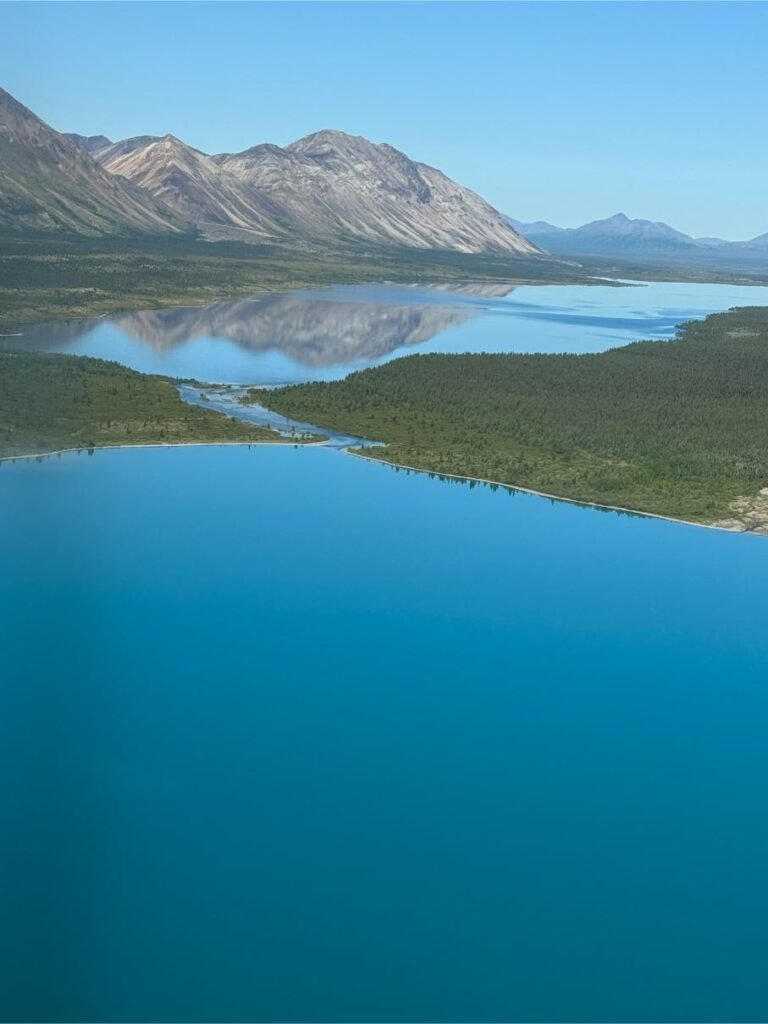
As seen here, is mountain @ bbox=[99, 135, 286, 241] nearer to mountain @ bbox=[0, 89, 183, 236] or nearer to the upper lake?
mountain @ bbox=[0, 89, 183, 236]

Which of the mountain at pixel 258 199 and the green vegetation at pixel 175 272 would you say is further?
the mountain at pixel 258 199

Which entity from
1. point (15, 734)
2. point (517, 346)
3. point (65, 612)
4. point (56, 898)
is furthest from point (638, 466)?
point (517, 346)

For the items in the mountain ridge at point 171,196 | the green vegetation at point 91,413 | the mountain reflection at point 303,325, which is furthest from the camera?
the mountain ridge at point 171,196

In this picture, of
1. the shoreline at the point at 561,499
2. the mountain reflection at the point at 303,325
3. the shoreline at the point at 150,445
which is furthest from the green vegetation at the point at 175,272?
the shoreline at the point at 561,499

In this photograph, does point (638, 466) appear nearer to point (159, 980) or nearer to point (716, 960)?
point (716, 960)

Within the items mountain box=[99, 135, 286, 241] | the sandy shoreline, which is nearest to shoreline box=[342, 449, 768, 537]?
the sandy shoreline

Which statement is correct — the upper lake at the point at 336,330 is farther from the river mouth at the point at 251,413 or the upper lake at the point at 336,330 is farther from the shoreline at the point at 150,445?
the shoreline at the point at 150,445
